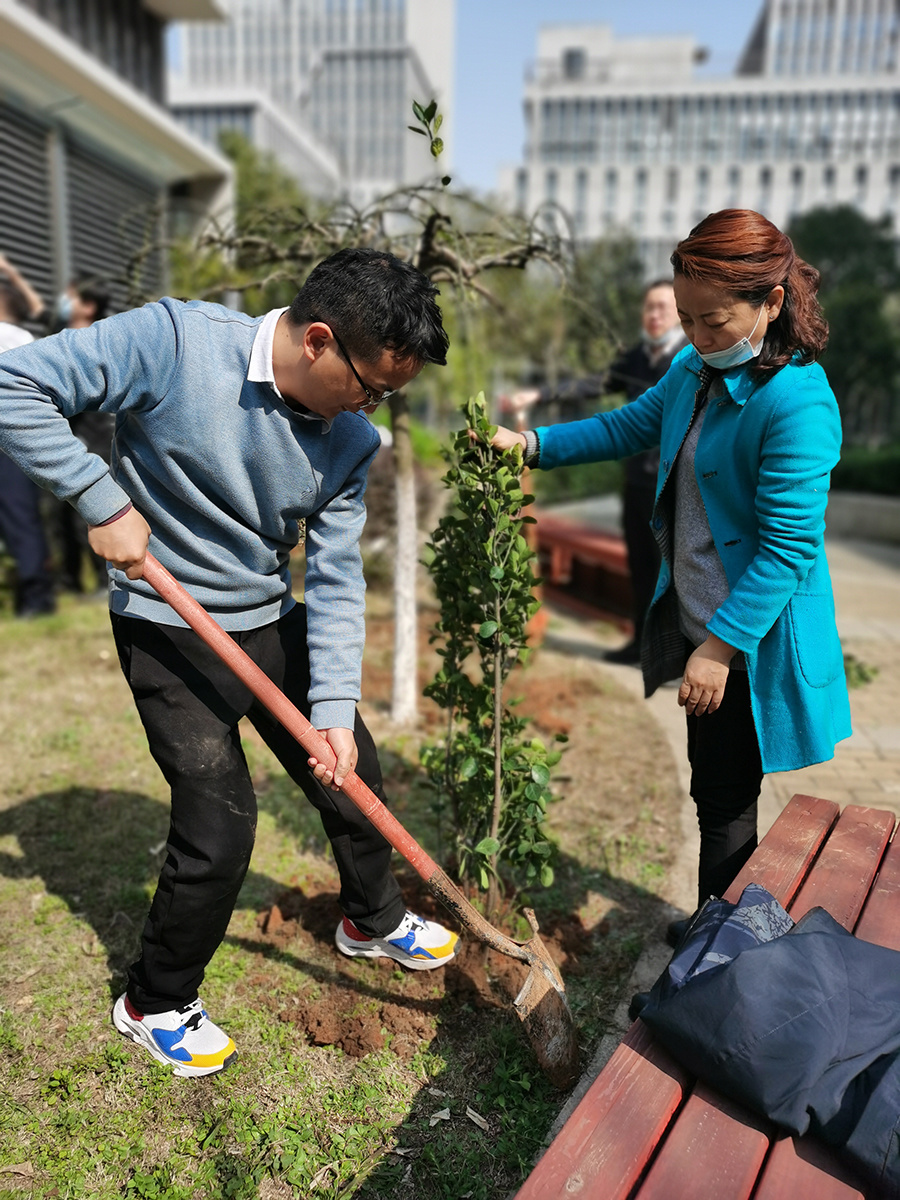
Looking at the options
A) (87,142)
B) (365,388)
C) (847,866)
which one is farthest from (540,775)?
(87,142)

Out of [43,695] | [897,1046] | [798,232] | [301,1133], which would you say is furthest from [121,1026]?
[798,232]

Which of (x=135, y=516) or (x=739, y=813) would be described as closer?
(x=135, y=516)

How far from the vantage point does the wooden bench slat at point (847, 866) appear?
6.57 ft

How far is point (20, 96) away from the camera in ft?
23.6

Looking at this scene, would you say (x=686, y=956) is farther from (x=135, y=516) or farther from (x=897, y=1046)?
(x=135, y=516)

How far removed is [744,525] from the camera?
204 centimetres

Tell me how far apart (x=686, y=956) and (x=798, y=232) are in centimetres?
5281

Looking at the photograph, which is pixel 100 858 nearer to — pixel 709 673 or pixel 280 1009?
pixel 280 1009

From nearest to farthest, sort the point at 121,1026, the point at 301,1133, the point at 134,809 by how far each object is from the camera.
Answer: the point at 301,1133, the point at 121,1026, the point at 134,809

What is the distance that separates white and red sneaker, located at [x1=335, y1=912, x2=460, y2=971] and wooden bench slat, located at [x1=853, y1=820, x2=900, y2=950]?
1.08 metres

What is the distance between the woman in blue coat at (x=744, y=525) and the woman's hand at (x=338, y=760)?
2.53 ft

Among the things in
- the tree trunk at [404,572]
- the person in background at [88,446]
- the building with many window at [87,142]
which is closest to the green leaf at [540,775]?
the tree trunk at [404,572]

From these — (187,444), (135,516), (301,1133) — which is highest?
(187,444)

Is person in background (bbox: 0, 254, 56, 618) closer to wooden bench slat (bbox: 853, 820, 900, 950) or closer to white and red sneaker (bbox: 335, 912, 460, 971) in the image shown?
white and red sneaker (bbox: 335, 912, 460, 971)
